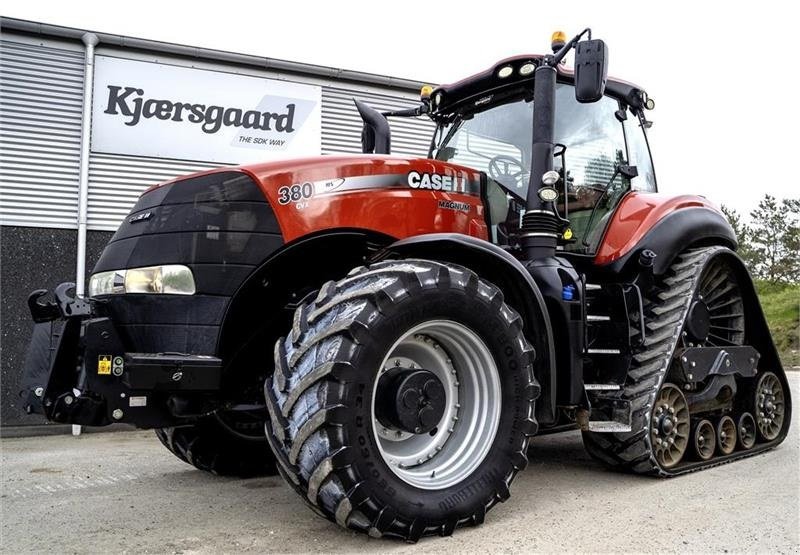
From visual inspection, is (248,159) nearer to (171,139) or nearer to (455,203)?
(171,139)

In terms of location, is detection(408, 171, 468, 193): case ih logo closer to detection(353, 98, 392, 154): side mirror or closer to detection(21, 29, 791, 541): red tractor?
detection(21, 29, 791, 541): red tractor

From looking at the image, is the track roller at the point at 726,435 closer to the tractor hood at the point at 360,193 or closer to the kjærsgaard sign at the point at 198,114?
the tractor hood at the point at 360,193

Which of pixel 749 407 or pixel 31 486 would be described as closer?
pixel 31 486

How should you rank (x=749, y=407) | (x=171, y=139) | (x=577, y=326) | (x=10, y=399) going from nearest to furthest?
(x=577, y=326)
(x=749, y=407)
(x=10, y=399)
(x=171, y=139)

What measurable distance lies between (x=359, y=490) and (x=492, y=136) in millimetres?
2976

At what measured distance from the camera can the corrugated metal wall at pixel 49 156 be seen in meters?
7.87

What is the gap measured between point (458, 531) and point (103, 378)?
1867 mm

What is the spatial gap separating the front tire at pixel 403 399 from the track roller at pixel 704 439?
2.11 meters

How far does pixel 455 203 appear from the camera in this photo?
4.34 m

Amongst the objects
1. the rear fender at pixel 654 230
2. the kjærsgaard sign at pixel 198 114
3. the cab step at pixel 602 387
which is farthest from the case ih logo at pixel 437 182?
the kjærsgaard sign at pixel 198 114

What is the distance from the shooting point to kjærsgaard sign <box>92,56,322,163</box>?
27.3ft

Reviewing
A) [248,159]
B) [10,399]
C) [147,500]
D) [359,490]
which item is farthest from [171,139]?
[359,490]

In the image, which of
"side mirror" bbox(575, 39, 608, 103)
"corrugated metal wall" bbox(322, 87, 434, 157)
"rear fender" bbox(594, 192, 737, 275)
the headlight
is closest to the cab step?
"rear fender" bbox(594, 192, 737, 275)

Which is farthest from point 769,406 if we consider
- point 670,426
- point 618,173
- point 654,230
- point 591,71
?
point 591,71
